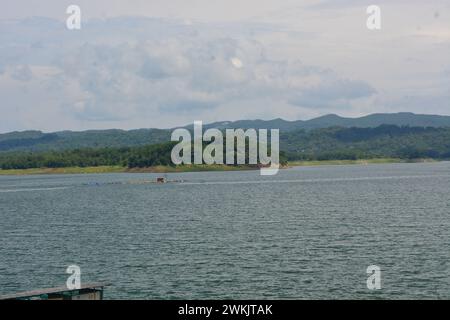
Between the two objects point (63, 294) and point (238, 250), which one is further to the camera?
point (238, 250)

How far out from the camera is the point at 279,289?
213 feet

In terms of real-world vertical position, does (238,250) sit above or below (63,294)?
above

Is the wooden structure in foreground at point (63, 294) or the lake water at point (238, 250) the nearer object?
the wooden structure in foreground at point (63, 294)

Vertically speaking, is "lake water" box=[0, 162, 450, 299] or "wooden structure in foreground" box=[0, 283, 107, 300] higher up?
"lake water" box=[0, 162, 450, 299]

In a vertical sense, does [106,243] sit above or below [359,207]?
below

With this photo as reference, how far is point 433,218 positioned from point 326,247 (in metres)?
44.3

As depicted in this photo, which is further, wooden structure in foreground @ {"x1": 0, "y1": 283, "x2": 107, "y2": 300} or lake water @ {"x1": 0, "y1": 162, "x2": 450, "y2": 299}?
lake water @ {"x1": 0, "y1": 162, "x2": 450, "y2": 299}

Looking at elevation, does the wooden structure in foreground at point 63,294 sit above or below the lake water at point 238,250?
below

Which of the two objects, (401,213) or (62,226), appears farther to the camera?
(401,213)
